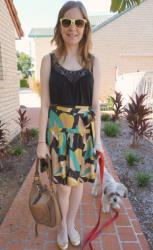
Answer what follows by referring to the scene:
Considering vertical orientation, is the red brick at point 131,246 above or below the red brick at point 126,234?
below

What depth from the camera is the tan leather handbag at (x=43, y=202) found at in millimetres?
1868

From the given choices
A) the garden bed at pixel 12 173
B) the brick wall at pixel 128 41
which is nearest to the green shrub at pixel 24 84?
the brick wall at pixel 128 41

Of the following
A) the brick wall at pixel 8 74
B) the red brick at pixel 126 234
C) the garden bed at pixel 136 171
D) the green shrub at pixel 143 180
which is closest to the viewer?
the red brick at pixel 126 234

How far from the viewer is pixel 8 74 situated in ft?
18.5

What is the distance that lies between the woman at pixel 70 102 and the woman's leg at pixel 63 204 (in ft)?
0.12

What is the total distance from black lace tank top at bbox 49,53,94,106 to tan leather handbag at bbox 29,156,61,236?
1.68 feet

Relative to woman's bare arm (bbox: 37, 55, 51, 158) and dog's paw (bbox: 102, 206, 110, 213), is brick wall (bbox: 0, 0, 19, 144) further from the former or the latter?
woman's bare arm (bbox: 37, 55, 51, 158)

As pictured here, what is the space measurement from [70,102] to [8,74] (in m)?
4.35

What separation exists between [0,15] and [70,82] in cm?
422

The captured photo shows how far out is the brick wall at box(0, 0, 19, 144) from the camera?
510 centimetres

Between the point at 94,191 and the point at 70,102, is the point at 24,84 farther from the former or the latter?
the point at 70,102

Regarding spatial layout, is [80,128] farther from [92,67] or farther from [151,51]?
[151,51]

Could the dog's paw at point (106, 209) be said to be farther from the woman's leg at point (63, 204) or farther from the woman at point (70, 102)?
the woman at point (70, 102)

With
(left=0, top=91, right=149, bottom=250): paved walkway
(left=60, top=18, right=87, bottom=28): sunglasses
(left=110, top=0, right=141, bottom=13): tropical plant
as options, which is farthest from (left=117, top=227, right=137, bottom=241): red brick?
(left=110, top=0, right=141, bottom=13): tropical plant
